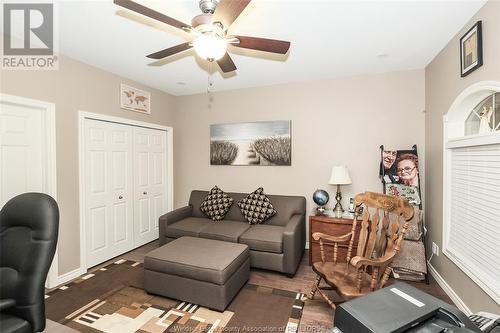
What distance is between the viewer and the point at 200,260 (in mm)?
2330

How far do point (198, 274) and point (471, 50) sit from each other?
304 centimetres

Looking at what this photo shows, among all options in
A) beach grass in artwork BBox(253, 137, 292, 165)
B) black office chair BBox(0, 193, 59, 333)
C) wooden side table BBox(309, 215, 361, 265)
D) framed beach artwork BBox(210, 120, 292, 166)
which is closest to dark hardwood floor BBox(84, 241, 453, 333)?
wooden side table BBox(309, 215, 361, 265)

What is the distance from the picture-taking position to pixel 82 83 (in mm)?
2906

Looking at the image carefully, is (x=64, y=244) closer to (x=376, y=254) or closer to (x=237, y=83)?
(x=237, y=83)

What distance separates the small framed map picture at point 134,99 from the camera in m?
3.41

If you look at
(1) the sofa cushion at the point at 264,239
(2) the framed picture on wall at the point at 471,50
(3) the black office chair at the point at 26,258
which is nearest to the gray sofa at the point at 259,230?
(1) the sofa cushion at the point at 264,239

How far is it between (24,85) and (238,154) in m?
2.65

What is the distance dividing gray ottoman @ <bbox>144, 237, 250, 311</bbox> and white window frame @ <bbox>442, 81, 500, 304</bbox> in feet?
6.50

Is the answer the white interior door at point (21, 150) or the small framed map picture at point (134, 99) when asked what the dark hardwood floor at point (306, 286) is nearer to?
the white interior door at point (21, 150)

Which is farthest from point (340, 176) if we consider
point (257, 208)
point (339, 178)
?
point (257, 208)

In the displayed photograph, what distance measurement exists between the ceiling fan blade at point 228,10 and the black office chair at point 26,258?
62.5 inches

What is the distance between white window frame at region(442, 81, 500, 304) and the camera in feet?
5.90

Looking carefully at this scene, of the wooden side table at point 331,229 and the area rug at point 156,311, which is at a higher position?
the wooden side table at point 331,229

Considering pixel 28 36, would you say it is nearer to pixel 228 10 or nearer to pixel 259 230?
pixel 228 10
